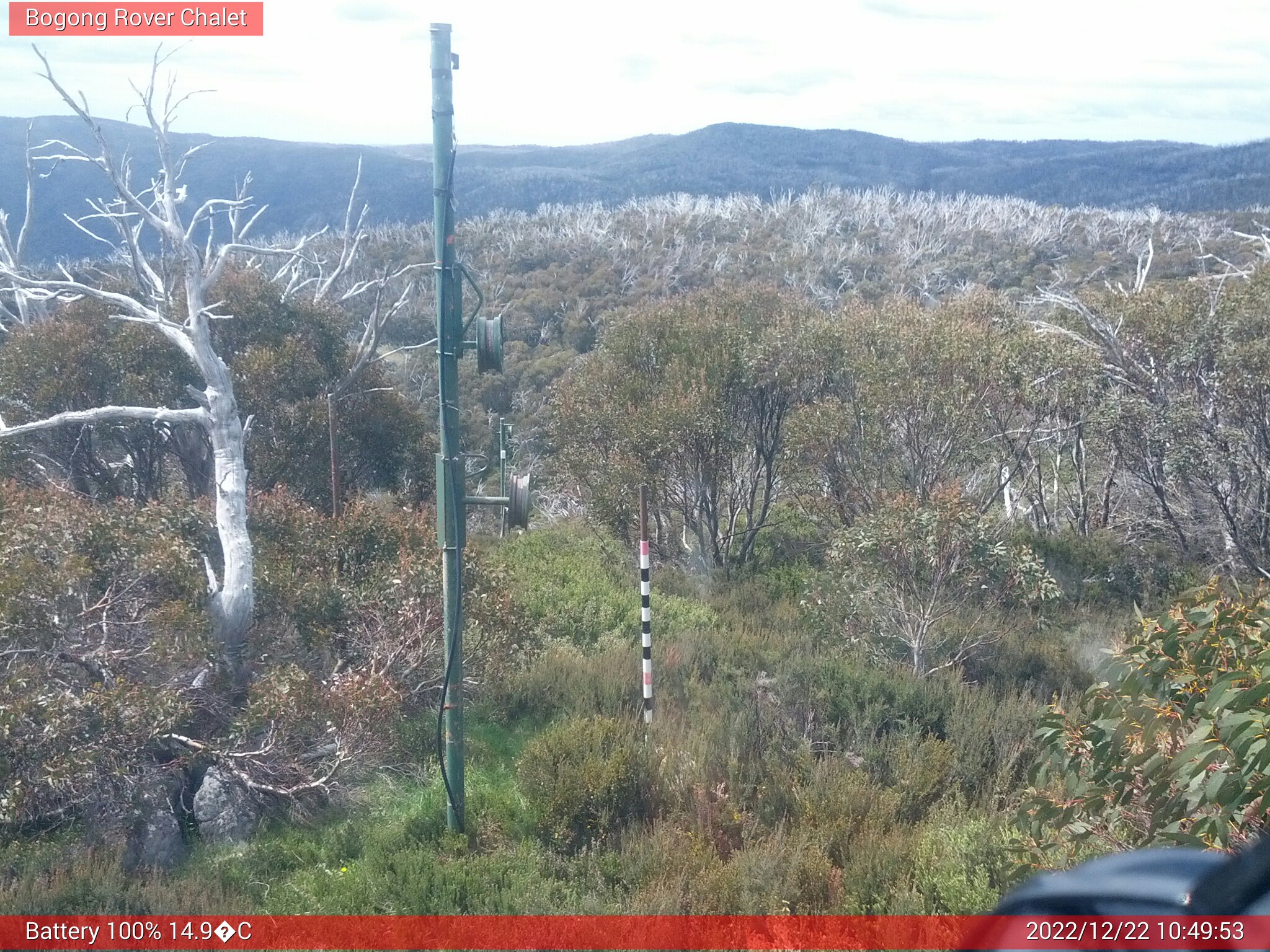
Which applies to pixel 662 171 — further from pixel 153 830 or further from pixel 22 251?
pixel 153 830

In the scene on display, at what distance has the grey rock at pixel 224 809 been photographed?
5.93m

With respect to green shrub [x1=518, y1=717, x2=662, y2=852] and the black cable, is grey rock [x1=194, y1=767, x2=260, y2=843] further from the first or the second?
green shrub [x1=518, y1=717, x2=662, y2=852]

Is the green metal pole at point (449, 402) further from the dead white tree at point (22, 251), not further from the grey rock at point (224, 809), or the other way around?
the dead white tree at point (22, 251)

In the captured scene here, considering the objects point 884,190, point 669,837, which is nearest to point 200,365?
point 669,837

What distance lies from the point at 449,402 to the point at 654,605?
5.74 meters

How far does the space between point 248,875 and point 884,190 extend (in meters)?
56.1

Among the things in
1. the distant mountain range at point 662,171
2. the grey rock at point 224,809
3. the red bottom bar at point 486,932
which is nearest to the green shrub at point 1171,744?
the red bottom bar at point 486,932

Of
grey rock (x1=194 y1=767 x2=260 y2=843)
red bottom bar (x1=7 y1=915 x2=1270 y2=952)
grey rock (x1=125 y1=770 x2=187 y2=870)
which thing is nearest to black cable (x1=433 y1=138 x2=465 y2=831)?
red bottom bar (x1=7 y1=915 x2=1270 y2=952)

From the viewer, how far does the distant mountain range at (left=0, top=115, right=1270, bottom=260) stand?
132ft

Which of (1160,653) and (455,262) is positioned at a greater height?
(455,262)

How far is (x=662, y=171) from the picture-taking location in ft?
228

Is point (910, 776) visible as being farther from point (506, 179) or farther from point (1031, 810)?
point (506, 179)

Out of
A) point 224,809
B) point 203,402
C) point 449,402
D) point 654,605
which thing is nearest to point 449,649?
point 449,402

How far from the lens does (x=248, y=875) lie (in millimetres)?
5359
